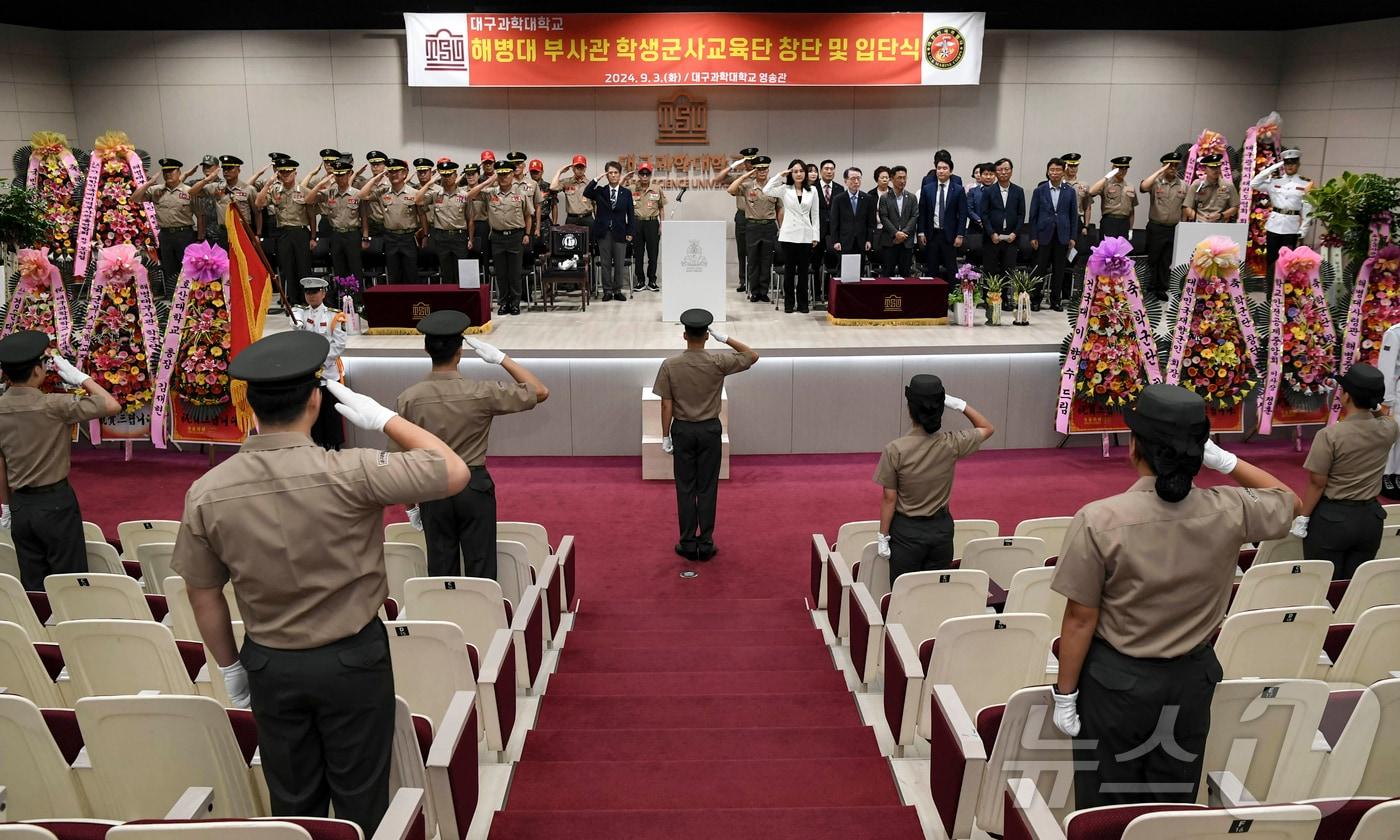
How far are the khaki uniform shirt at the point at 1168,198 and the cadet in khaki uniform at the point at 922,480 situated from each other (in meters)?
8.19

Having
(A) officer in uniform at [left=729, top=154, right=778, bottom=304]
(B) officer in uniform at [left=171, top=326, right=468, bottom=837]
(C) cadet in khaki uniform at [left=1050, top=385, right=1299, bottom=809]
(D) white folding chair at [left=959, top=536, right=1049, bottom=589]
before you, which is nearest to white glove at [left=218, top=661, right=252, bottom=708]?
(B) officer in uniform at [left=171, top=326, right=468, bottom=837]

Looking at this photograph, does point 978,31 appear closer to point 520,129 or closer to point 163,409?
point 520,129

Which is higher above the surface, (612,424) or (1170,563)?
(1170,563)

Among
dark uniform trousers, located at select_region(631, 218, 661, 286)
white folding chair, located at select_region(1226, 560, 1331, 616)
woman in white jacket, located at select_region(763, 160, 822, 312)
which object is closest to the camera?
white folding chair, located at select_region(1226, 560, 1331, 616)

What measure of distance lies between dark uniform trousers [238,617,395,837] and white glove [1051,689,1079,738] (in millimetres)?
1803

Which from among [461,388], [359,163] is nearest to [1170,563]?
[461,388]

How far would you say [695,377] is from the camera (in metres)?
6.43

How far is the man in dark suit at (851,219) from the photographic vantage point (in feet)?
37.1

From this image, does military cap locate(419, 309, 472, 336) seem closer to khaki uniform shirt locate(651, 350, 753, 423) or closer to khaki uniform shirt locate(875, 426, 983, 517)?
khaki uniform shirt locate(651, 350, 753, 423)

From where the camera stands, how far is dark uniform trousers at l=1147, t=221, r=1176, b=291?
11.9 metres

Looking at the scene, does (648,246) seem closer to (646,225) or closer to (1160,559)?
(646,225)

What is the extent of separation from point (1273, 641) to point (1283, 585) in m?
0.74

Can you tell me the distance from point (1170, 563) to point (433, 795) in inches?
81.4

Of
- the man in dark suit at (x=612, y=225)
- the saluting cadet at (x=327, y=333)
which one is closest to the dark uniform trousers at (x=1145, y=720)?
the saluting cadet at (x=327, y=333)
